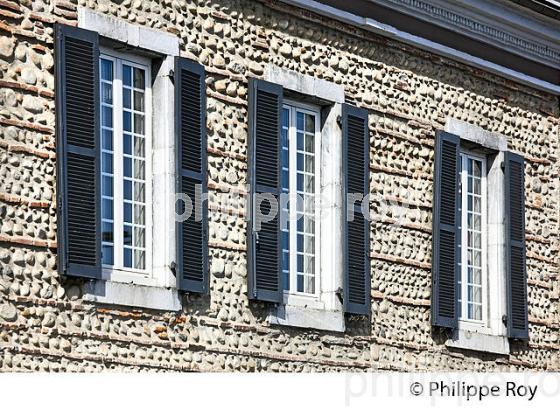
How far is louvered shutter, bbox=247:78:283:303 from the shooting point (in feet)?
56.9

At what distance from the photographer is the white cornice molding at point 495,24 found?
19953mm

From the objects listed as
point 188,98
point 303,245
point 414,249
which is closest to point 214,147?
point 188,98

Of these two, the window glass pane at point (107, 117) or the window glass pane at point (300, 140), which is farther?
the window glass pane at point (300, 140)

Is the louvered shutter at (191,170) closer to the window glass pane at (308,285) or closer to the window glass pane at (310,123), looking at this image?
the window glass pane at (308,285)

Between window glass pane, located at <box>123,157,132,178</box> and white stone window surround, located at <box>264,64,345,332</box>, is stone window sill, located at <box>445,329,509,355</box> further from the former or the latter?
window glass pane, located at <box>123,157,132,178</box>

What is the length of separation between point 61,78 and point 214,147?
211 cm

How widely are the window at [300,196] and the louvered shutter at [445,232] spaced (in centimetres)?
186

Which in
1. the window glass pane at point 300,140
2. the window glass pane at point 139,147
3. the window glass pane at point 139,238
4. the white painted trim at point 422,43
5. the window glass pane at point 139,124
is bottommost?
the window glass pane at point 139,238

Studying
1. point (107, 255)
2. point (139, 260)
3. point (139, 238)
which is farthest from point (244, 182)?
point (107, 255)

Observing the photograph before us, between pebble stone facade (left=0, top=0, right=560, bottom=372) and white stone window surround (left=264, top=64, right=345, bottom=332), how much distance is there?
6.1 inches

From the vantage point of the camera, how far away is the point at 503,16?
20938 millimetres

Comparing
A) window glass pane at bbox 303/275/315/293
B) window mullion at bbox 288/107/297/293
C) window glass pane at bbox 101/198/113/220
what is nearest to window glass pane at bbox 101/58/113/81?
window glass pane at bbox 101/198/113/220

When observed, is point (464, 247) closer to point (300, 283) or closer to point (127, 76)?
point (300, 283)

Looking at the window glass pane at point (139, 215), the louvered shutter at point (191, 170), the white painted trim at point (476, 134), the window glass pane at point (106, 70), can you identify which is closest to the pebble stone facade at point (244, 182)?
the white painted trim at point (476, 134)
